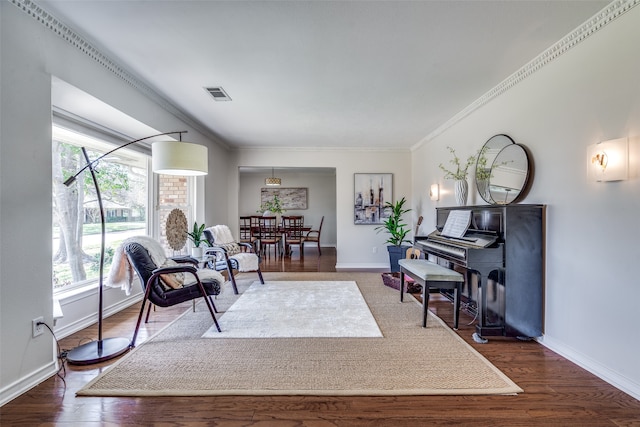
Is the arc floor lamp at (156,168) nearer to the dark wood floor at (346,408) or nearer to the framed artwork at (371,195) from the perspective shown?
the dark wood floor at (346,408)

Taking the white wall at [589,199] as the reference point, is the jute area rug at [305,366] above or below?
below

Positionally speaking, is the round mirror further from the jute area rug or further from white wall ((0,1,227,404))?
white wall ((0,1,227,404))

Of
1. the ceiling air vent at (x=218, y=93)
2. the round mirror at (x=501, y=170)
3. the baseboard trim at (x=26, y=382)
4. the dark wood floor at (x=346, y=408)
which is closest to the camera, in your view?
the dark wood floor at (x=346, y=408)

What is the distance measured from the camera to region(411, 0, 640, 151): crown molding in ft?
5.69

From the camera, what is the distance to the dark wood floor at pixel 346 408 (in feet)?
4.77

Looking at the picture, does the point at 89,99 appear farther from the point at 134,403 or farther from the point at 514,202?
the point at 514,202

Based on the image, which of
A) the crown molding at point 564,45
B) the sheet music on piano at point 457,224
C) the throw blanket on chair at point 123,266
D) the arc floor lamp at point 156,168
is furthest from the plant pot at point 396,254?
the throw blanket on chair at point 123,266

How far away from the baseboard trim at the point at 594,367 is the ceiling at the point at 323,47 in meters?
2.31

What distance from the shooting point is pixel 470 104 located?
131 inches

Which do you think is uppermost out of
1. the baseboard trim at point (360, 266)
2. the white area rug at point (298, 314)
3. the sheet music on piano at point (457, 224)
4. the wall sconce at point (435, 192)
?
the wall sconce at point (435, 192)

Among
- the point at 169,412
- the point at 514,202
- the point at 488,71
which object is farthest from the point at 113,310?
the point at 488,71

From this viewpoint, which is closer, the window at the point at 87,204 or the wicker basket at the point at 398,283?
the window at the point at 87,204

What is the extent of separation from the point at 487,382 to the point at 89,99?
362 cm

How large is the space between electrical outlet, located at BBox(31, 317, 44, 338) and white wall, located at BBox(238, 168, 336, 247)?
6979 mm
